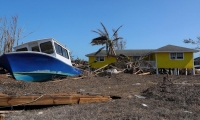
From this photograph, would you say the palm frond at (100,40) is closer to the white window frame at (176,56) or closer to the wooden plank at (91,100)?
the white window frame at (176,56)

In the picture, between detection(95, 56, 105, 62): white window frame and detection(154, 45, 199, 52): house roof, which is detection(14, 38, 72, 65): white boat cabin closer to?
detection(154, 45, 199, 52): house roof

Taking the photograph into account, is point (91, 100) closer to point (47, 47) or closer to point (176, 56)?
point (47, 47)

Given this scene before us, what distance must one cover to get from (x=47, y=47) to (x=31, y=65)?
183 cm

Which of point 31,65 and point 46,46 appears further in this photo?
point 46,46

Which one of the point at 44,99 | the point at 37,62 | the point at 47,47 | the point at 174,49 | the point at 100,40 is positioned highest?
the point at 100,40

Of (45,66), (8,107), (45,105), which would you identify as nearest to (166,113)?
(45,105)

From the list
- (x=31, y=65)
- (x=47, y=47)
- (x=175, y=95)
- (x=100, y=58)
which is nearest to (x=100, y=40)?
(x=100, y=58)

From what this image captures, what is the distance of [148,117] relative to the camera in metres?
5.24

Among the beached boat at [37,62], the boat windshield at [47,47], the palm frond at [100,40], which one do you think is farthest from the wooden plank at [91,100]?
the palm frond at [100,40]

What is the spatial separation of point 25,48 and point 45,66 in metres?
2.56

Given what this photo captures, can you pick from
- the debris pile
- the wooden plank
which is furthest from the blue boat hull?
the debris pile

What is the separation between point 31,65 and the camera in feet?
44.3

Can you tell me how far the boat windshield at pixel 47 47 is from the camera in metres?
14.6

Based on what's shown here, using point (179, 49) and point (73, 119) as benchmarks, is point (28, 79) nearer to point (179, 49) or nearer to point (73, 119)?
point (73, 119)
